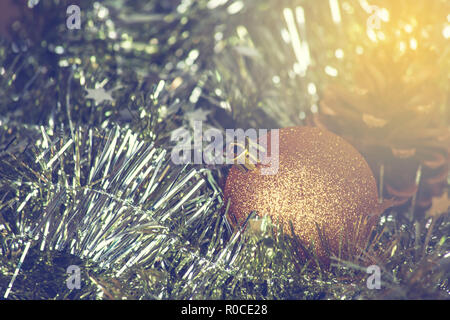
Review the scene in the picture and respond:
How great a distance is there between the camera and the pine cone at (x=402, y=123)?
55cm

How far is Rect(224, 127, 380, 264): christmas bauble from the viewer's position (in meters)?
0.44

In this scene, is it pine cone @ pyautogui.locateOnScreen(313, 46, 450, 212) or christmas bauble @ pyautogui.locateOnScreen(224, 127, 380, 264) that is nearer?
christmas bauble @ pyautogui.locateOnScreen(224, 127, 380, 264)

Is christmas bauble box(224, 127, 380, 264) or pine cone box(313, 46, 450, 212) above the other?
pine cone box(313, 46, 450, 212)

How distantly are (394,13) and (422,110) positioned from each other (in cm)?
16

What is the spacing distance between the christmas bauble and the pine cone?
0.35 feet

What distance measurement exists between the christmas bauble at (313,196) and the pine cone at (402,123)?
107mm

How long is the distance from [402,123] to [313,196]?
204 millimetres

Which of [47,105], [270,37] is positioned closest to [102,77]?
[47,105]

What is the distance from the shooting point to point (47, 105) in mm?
565
